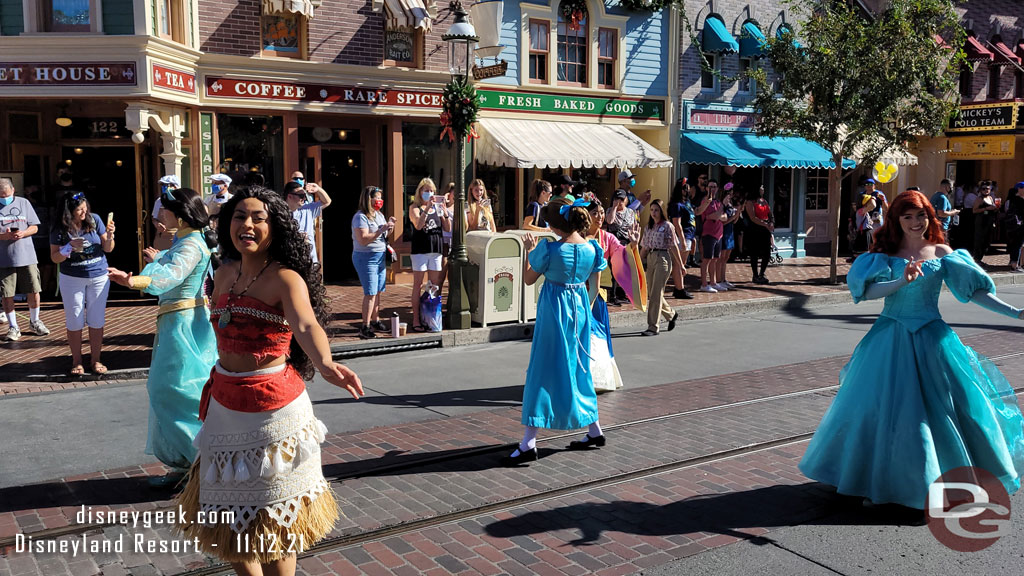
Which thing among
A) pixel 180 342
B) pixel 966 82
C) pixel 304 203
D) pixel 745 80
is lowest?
pixel 180 342

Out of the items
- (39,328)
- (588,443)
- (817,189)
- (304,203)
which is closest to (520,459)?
(588,443)

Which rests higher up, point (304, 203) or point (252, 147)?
point (252, 147)

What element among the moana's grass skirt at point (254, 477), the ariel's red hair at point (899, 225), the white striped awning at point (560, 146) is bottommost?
the moana's grass skirt at point (254, 477)

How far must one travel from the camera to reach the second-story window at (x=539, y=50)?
17.5 m

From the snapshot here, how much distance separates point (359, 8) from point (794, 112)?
7686 mm

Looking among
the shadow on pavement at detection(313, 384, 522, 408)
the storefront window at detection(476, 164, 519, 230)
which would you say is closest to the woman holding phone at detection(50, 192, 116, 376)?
the shadow on pavement at detection(313, 384, 522, 408)

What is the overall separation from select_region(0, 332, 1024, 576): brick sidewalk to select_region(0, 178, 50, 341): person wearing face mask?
17.8 feet

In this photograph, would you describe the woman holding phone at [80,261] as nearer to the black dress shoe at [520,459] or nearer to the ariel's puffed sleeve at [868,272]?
the black dress shoe at [520,459]

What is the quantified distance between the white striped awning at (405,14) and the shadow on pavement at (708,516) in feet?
37.1

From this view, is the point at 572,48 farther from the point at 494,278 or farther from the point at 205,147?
the point at 494,278

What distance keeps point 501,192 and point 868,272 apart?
13.0 m

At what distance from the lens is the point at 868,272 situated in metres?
5.02

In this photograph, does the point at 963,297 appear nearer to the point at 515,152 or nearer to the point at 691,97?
the point at 515,152

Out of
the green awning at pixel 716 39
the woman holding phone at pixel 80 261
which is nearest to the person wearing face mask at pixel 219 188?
the woman holding phone at pixel 80 261
